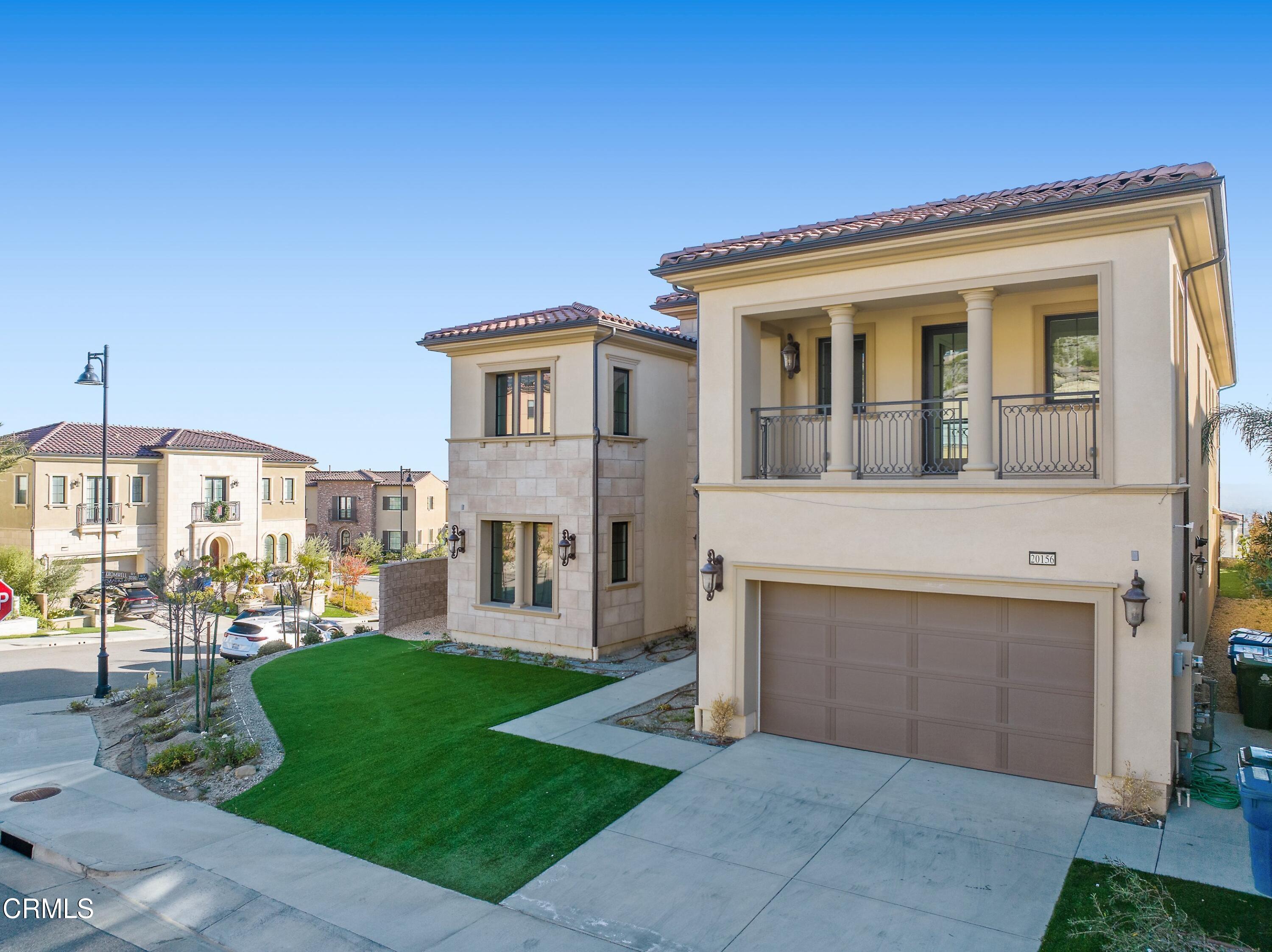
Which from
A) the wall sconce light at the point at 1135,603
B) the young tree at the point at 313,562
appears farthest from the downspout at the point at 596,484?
the young tree at the point at 313,562

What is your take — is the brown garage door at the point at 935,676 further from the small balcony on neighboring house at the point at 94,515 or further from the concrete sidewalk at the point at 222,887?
the small balcony on neighboring house at the point at 94,515

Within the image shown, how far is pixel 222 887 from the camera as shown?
7.34 m

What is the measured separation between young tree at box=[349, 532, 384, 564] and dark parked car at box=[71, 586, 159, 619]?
12.5 m

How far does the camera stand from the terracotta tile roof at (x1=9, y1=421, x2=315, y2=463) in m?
36.8

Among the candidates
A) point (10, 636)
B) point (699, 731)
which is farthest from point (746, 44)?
point (10, 636)

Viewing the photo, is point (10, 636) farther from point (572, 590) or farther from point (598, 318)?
point (598, 318)

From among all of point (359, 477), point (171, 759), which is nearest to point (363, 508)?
point (359, 477)

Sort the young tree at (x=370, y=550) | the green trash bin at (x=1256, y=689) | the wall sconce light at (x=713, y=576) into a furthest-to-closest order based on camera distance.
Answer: the young tree at (x=370, y=550)
the wall sconce light at (x=713, y=576)
the green trash bin at (x=1256, y=689)

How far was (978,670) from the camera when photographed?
902cm

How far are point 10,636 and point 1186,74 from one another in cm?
3673

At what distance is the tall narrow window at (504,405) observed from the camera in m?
16.9

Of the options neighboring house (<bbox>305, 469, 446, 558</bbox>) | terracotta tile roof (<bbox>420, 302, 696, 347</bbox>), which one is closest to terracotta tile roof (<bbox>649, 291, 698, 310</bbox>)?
terracotta tile roof (<bbox>420, 302, 696, 347</bbox>)

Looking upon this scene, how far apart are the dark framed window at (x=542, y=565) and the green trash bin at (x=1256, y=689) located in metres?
11.7

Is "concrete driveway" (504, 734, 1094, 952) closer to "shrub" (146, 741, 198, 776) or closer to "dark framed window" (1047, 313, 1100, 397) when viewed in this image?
"dark framed window" (1047, 313, 1100, 397)
